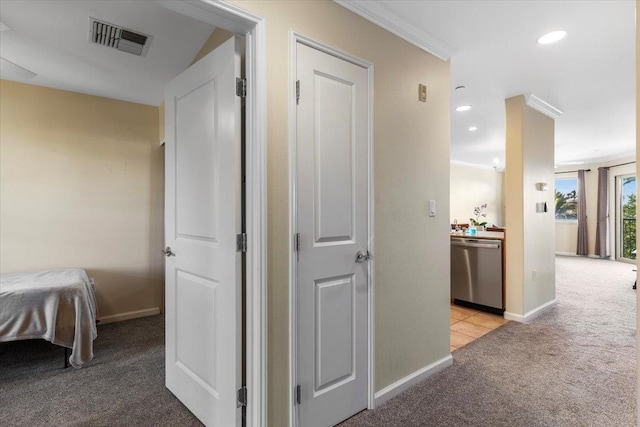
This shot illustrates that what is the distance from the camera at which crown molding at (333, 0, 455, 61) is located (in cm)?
196

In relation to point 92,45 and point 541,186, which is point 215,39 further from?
point 541,186

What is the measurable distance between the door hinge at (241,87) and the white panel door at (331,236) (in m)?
0.28

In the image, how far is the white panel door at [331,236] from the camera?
5.65ft

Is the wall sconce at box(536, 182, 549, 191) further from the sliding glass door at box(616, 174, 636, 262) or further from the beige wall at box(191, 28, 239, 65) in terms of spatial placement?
the sliding glass door at box(616, 174, 636, 262)

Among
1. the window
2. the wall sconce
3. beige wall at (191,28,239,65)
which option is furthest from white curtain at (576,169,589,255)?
beige wall at (191,28,239,65)

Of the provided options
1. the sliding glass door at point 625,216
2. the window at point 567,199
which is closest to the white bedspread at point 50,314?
the sliding glass door at point 625,216

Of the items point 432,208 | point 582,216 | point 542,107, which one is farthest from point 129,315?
point 582,216

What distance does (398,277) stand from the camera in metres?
2.21

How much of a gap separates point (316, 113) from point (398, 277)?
1.20 meters

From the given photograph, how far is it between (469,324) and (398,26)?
3051 millimetres

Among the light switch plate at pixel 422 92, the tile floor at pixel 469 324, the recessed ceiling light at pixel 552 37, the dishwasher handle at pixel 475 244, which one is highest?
the recessed ceiling light at pixel 552 37

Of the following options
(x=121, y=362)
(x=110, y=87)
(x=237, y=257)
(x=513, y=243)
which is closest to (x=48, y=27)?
(x=110, y=87)

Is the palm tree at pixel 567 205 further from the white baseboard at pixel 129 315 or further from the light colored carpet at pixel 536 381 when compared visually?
the white baseboard at pixel 129 315

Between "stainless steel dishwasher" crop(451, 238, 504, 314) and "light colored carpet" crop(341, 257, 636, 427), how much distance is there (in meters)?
0.44
